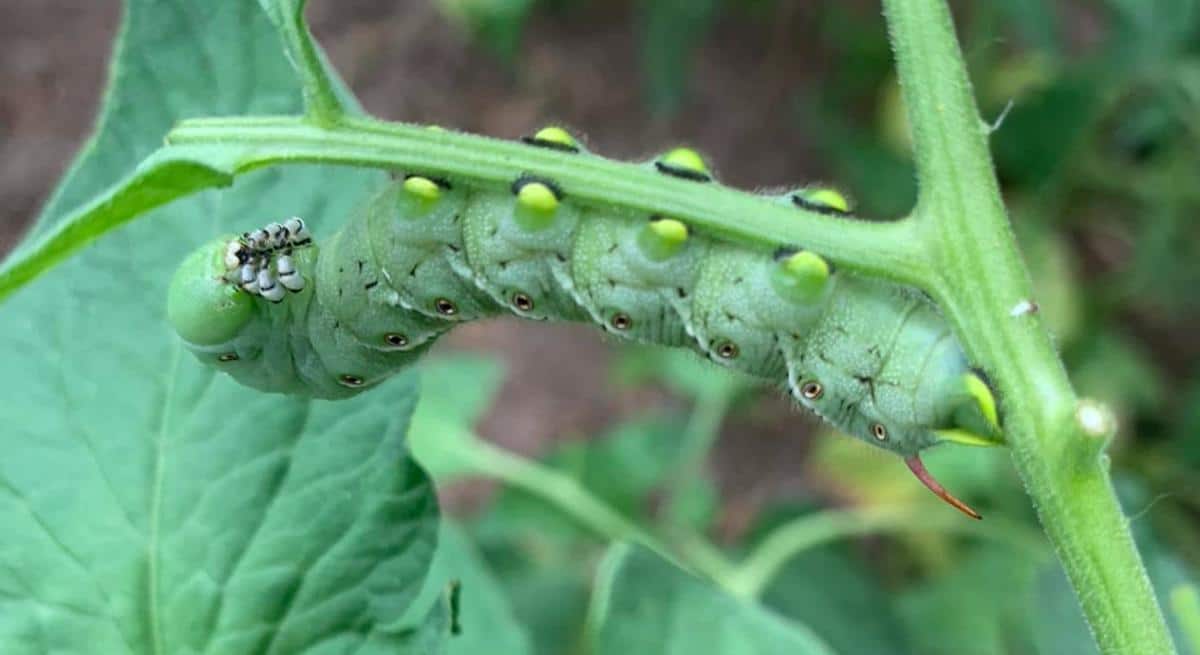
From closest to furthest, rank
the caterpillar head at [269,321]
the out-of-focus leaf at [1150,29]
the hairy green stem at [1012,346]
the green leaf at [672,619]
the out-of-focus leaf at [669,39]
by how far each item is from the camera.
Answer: the hairy green stem at [1012,346], the caterpillar head at [269,321], the green leaf at [672,619], the out-of-focus leaf at [1150,29], the out-of-focus leaf at [669,39]

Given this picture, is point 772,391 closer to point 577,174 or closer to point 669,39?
point 669,39

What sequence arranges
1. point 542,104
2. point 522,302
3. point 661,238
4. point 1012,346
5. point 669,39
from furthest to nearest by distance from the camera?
point 542,104 < point 669,39 < point 522,302 < point 661,238 < point 1012,346

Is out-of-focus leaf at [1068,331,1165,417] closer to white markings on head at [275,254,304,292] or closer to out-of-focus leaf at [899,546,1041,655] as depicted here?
out-of-focus leaf at [899,546,1041,655]

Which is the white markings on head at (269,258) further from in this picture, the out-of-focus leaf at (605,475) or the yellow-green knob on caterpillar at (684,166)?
the out-of-focus leaf at (605,475)

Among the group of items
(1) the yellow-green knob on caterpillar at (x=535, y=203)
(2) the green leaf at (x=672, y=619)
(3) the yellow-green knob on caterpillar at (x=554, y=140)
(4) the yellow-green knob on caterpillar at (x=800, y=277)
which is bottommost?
(2) the green leaf at (x=672, y=619)

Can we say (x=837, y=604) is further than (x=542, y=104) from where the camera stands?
No

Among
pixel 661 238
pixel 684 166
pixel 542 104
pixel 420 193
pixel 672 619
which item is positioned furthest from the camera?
pixel 542 104

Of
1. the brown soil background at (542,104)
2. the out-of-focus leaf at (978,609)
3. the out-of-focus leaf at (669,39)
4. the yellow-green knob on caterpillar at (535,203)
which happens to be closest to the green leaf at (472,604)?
the yellow-green knob on caterpillar at (535,203)

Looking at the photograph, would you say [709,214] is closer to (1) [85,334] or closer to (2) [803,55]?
(1) [85,334]

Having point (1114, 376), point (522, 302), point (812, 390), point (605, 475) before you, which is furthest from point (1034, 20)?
point (522, 302)
